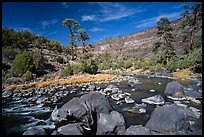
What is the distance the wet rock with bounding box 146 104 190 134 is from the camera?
4.91m

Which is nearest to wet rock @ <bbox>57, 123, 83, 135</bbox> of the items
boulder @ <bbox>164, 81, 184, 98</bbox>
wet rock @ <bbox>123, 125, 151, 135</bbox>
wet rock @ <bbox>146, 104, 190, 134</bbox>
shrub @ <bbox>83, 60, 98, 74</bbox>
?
wet rock @ <bbox>123, 125, 151, 135</bbox>

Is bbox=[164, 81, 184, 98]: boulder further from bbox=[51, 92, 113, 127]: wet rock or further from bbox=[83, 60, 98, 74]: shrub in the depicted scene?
bbox=[83, 60, 98, 74]: shrub

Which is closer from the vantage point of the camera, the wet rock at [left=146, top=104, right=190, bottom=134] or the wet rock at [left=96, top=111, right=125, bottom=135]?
the wet rock at [left=146, top=104, right=190, bottom=134]

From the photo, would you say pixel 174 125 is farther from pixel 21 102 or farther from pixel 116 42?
pixel 116 42

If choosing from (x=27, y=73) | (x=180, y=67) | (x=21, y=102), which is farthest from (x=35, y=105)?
(x=180, y=67)

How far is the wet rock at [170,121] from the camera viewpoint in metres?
4.91

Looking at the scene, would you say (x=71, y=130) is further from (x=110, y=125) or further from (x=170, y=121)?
(x=170, y=121)

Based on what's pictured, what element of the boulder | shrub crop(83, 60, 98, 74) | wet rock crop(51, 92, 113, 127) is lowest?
the boulder

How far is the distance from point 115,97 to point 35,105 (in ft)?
16.6

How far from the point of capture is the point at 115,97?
10531 mm

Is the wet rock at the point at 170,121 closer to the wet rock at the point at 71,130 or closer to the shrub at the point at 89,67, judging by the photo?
the wet rock at the point at 71,130

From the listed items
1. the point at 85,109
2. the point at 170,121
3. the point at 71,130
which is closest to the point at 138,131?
the point at 170,121

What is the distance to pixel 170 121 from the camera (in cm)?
504

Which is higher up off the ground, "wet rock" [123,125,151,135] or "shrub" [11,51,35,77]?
"shrub" [11,51,35,77]
